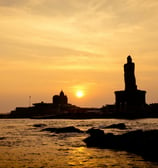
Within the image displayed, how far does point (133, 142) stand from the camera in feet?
157

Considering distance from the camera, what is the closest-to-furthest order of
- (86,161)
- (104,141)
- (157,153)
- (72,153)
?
(86,161) < (157,153) < (72,153) < (104,141)

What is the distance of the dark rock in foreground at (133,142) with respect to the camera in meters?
43.0

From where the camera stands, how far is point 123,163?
36.9 meters

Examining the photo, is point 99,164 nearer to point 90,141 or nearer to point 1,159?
point 1,159

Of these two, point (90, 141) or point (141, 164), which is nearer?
point (141, 164)

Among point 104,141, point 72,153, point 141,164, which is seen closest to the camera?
point 141,164

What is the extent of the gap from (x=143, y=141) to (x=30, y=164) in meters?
15.7

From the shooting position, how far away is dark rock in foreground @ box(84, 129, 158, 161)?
4303 cm

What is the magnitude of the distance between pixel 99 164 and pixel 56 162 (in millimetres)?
4613

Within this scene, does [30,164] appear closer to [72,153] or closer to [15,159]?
[15,159]

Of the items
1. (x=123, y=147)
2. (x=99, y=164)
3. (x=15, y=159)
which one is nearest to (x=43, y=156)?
(x=15, y=159)

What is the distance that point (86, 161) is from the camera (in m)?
38.8

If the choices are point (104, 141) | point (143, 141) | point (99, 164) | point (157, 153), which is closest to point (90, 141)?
point (104, 141)

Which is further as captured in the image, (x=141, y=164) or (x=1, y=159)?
(x=1, y=159)
